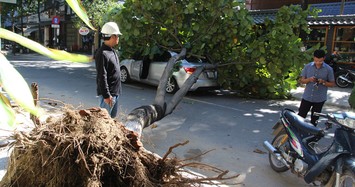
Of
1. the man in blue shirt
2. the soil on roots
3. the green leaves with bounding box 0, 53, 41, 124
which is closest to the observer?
the green leaves with bounding box 0, 53, 41, 124

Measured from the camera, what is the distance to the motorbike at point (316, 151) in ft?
11.8

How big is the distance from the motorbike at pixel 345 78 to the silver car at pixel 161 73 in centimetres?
617

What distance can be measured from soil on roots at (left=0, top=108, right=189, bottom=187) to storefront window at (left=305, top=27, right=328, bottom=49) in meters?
15.5

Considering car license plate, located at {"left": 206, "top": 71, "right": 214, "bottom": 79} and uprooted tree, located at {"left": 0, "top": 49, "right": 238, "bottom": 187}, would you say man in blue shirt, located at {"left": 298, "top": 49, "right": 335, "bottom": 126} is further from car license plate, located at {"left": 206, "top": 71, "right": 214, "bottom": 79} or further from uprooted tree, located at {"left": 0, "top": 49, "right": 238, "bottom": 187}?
car license plate, located at {"left": 206, "top": 71, "right": 214, "bottom": 79}

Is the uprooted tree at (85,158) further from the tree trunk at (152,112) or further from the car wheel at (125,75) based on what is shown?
the car wheel at (125,75)

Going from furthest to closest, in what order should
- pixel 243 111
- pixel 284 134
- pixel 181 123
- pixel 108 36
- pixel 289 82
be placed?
pixel 289 82, pixel 243 111, pixel 181 123, pixel 284 134, pixel 108 36

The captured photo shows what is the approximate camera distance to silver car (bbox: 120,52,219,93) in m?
10.4

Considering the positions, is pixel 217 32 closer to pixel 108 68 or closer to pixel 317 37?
pixel 108 68

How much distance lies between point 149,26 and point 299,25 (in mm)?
3486

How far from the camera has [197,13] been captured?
8.10 m

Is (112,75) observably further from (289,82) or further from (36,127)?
(289,82)

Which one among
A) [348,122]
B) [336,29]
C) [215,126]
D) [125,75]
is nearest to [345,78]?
[336,29]

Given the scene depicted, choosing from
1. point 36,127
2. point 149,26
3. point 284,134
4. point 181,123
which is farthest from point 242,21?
point 36,127

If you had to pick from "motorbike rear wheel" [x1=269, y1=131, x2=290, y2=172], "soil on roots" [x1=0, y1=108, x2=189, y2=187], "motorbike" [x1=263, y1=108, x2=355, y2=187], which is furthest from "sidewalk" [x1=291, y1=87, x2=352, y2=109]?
"soil on roots" [x1=0, y1=108, x2=189, y2=187]
